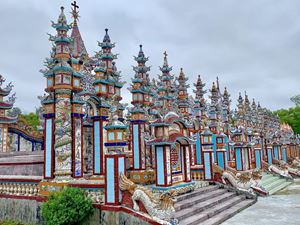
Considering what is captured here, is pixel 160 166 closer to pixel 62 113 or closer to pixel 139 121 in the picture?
pixel 139 121

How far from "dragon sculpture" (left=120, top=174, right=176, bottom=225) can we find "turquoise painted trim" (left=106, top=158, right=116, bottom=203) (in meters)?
0.61

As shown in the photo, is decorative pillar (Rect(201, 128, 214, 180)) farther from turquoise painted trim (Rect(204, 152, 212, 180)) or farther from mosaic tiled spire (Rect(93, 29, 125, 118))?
mosaic tiled spire (Rect(93, 29, 125, 118))

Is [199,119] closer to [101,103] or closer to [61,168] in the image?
[101,103]

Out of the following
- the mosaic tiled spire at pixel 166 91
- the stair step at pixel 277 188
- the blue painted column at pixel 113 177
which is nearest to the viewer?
the blue painted column at pixel 113 177

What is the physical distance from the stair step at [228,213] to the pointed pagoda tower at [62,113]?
5.06m

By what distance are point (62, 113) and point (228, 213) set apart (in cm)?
747

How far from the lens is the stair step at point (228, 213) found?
10255mm

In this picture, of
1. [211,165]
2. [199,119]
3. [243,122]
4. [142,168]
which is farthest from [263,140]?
[142,168]

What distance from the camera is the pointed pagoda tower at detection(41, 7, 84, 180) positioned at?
1073 cm

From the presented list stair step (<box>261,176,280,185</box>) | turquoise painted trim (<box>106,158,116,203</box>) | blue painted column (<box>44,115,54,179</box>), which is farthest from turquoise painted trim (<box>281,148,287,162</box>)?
blue painted column (<box>44,115,54,179</box>)

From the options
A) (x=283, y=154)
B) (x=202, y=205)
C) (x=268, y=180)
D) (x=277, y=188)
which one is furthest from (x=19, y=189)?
(x=283, y=154)

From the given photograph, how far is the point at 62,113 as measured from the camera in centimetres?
1092

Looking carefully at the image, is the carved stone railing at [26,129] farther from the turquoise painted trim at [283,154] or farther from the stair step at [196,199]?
the turquoise painted trim at [283,154]

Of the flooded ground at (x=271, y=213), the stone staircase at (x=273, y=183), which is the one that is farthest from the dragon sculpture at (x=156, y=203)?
the stone staircase at (x=273, y=183)
